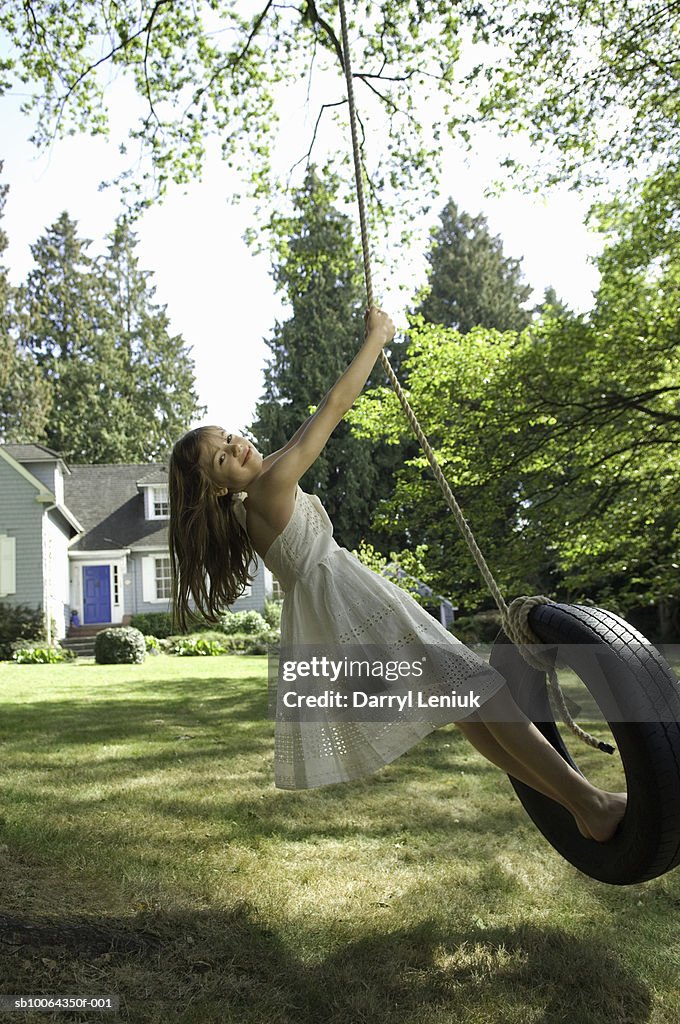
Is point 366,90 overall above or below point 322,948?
above

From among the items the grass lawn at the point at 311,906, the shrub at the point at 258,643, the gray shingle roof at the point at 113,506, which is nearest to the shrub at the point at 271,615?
the shrub at the point at 258,643

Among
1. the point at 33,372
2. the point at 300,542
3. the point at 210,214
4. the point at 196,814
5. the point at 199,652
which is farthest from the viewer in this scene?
the point at 33,372

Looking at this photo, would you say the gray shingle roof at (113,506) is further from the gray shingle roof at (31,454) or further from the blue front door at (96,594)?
the gray shingle roof at (31,454)

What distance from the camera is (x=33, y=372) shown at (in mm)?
25359

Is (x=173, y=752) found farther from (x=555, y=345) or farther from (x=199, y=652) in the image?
(x=199, y=652)

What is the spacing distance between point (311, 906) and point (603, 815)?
3.42ft

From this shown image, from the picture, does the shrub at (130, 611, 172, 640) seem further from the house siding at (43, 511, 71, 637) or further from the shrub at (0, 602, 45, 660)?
the shrub at (0, 602, 45, 660)

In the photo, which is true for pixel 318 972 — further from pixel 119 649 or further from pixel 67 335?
pixel 67 335

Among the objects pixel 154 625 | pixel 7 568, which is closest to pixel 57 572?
pixel 7 568

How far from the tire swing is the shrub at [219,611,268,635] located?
16159 millimetres

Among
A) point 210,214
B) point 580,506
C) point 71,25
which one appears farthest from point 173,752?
point 71,25

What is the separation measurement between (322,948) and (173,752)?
317 centimetres

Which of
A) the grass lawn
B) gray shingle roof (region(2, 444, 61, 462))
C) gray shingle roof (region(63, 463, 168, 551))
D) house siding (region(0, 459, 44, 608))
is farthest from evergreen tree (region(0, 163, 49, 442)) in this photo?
the grass lawn

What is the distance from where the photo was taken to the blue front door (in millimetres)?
20250
